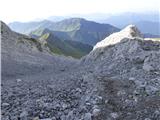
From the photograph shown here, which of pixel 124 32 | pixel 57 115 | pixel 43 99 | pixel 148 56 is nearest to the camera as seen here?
pixel 57 115

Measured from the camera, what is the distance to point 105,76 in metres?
24.7

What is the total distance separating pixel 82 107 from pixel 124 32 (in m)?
30.0

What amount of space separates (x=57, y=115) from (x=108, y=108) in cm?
254

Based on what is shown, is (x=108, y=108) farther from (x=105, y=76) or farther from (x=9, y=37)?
(x=9, y=37)

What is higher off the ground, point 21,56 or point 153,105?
point 153,105

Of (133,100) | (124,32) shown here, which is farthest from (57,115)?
(124,32)

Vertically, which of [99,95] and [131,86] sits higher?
[131,86]

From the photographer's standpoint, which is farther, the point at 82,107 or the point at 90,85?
the point at 90,85

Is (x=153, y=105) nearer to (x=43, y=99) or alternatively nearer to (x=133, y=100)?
(x=133, y=100)

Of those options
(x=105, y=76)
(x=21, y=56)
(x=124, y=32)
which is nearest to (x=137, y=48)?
(x=105, y=76)

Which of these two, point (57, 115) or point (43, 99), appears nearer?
point (57, 115)

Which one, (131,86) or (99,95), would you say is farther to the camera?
(131,86)

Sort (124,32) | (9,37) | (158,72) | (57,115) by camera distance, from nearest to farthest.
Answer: (57,115) → (158,72) → (124,32) → (9,37)

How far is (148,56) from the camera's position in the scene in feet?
88.0
